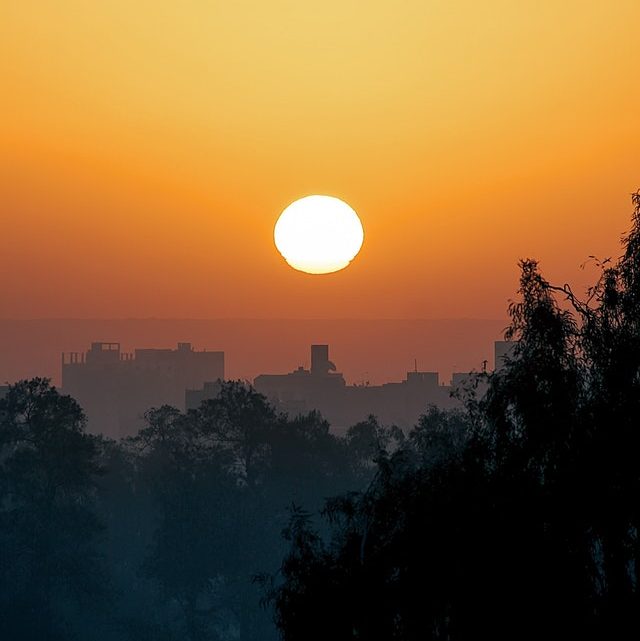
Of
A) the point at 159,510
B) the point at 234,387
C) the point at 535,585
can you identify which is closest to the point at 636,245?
the point at 535,585

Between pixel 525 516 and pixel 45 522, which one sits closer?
pixel 525 516

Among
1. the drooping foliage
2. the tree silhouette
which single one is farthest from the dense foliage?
the tree silhouette

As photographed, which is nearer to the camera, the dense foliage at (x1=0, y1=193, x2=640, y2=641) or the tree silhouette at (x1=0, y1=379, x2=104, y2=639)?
the dense foliage at (x1=0, y1=193, x2=640, y2=641)

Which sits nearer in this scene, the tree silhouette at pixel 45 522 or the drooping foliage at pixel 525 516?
the drooping foliage at pixel 525 516

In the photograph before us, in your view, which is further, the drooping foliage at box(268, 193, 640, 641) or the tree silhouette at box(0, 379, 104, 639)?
the tree silhouette at box(0, 379, 104, 639)

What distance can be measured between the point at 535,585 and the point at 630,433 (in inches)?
104

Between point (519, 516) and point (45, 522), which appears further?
point (45, 522)

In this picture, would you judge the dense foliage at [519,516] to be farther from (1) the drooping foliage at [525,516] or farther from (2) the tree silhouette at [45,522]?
(2) the tree silhouette at [45,522]

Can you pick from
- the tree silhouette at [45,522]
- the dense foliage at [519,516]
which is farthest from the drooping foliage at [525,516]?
the tree silhouette at [45,522]

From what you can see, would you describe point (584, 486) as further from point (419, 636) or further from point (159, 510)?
point (159, 510)

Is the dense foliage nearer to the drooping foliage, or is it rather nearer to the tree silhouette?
the drooping foliage

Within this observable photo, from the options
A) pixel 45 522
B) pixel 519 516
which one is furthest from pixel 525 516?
pixel 45 522

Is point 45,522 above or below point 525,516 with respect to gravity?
above

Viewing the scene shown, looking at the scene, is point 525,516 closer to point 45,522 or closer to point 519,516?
point 519,516
